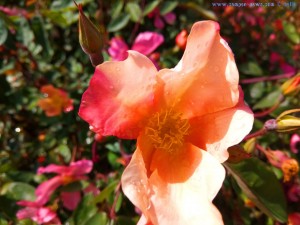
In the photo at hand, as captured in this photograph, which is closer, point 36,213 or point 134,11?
point 36,213

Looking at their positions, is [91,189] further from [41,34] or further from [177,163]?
[41,34]

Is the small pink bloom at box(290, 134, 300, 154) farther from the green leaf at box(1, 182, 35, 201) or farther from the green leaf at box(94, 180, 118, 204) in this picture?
the green leaf at box(1, 182, 35, 201)

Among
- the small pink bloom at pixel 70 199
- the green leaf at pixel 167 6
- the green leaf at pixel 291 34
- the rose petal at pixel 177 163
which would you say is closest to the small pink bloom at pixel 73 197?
the small pink bloom at pixel 70 199

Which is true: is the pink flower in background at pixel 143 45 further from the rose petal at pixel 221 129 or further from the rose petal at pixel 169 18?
the rose petal at pixel 221 129

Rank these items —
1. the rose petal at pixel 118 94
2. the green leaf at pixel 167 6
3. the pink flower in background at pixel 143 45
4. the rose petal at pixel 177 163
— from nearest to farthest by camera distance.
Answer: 1. the rose petal at pixel 118 94
2. the rose petal at pixel 177 163
3. the pink flower in background at pixel 143 45
4. the green leaf at pixel 167 6

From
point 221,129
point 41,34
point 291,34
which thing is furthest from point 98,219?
point 291,34

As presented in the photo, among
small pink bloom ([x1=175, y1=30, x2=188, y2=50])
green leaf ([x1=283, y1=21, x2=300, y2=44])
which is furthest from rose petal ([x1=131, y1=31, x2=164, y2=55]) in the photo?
green leaf ([x1=283, y1=21, x2=300, y2=44])
